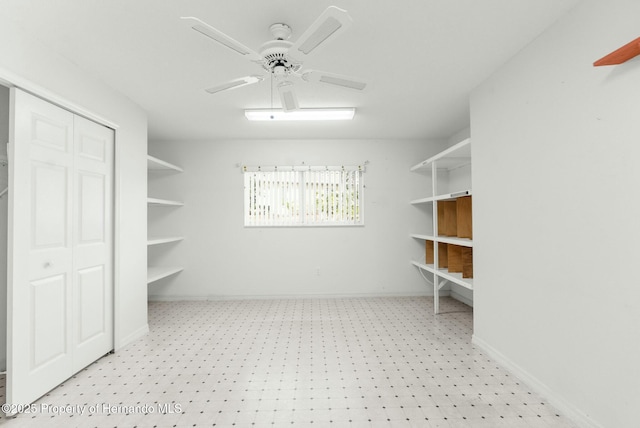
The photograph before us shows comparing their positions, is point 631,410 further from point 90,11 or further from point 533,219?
point 90,11

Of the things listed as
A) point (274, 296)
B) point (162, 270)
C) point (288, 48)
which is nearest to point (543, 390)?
point (288, 48)

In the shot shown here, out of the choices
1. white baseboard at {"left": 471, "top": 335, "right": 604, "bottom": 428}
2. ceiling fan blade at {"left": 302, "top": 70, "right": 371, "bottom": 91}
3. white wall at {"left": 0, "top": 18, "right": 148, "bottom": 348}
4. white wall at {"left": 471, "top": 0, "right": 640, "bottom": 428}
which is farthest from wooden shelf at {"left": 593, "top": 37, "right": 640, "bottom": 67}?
white wall at {"left": 0, "top": 18, "right": 148, "bottom": 348}

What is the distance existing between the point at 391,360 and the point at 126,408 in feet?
6.57

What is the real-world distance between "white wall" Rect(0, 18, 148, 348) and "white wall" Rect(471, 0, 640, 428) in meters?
3.42

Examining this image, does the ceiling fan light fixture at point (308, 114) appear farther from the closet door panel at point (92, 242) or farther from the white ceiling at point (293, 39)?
the closet door panel at point (92, 242)

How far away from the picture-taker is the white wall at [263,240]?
16.0ft

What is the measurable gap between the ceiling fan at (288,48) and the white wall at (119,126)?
1.23 metres

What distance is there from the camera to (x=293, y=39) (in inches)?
84.6

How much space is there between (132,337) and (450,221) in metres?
3.79

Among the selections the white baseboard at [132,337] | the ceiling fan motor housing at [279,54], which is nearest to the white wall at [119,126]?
the white baseboard at [132,337]

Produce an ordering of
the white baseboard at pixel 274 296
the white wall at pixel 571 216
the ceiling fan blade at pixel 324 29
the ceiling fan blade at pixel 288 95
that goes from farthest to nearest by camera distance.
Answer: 1. the white baseboard at pixel 274 296
2. the ceiling fan blade at pixel 288 95
3. the white wall at pixel 571 216
4. the ceiling fan blade at pixel 324 29

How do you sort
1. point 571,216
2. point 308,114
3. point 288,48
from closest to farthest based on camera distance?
1. point 288,48
2. point 571,216
3. point 308,114

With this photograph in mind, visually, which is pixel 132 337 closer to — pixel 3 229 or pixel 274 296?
pixel 3 229

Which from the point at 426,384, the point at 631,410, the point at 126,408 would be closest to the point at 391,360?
the point at 426,384
